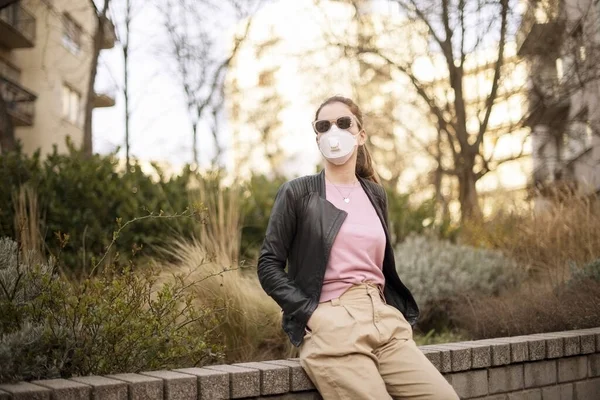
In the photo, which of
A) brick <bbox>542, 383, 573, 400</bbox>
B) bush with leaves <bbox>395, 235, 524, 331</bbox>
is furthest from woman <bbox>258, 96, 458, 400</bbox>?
bush with leaves <bbox>395, 235, 524, 331</bbox>

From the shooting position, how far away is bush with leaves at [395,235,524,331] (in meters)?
7.07

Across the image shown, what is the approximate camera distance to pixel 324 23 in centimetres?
1414

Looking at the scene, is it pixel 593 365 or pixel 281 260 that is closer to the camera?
pixel 281 260

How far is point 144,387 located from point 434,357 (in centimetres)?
161

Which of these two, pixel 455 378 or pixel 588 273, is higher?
pixel 588 273

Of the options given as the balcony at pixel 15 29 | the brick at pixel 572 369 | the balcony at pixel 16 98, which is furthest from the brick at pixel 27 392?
the balcony at pixel 16 98

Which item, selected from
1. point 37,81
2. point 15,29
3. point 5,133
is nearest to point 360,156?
point 5,133

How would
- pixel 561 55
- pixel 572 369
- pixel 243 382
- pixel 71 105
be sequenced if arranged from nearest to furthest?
pixel 243 382 < pixel 572 369 < pixel 561 55 < pixel 71 105

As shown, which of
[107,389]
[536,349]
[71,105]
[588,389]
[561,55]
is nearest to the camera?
[107,389]

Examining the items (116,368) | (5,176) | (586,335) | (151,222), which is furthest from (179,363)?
(5,176)

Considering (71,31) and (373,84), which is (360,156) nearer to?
(71,31)

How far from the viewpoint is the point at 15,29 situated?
21250 millimetres

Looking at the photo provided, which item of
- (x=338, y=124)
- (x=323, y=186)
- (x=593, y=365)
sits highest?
(x=338, y=124)

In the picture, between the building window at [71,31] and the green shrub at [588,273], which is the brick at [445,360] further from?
the building window at [71,31]
